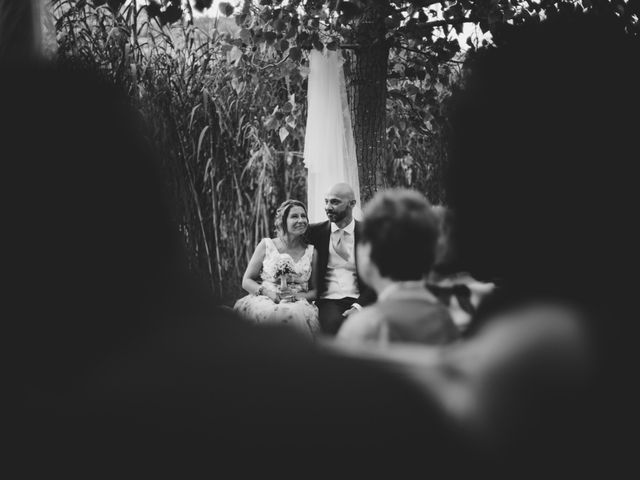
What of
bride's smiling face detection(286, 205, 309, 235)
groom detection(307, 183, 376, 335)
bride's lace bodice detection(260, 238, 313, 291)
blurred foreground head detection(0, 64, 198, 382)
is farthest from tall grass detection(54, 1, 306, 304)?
blurred foreground head detection(0, 64, 198, 382)

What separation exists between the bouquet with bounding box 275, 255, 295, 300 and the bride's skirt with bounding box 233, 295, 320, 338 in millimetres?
131

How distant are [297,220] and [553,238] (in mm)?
3669

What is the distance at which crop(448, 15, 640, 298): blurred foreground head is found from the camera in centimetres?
142

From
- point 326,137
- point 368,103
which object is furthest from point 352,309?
point 368,103

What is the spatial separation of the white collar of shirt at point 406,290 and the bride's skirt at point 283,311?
Answer: 2.85m

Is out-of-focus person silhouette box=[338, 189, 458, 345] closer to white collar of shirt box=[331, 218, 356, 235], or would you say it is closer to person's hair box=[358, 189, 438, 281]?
person's hair box=[358, 189, 438, 281]

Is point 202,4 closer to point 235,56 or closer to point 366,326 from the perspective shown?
Answer: point 366,326

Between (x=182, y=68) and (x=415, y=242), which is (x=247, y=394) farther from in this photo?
(x=182, y=68)

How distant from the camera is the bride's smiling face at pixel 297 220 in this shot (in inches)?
199

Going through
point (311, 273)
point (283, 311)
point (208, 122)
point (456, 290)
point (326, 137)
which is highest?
point (208, 122)

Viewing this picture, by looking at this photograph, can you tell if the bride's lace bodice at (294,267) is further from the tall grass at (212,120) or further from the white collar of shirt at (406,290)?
the white collar of shirt at (406,290)

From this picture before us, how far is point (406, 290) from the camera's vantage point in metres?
1.82

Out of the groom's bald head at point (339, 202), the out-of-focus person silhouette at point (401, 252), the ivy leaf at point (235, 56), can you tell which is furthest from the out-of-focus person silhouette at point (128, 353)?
the ivy leaf at point (235, 56)

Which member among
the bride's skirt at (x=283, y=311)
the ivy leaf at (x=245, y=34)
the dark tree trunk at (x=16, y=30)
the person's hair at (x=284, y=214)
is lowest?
the bride's skirt at (x=283, y=311)
